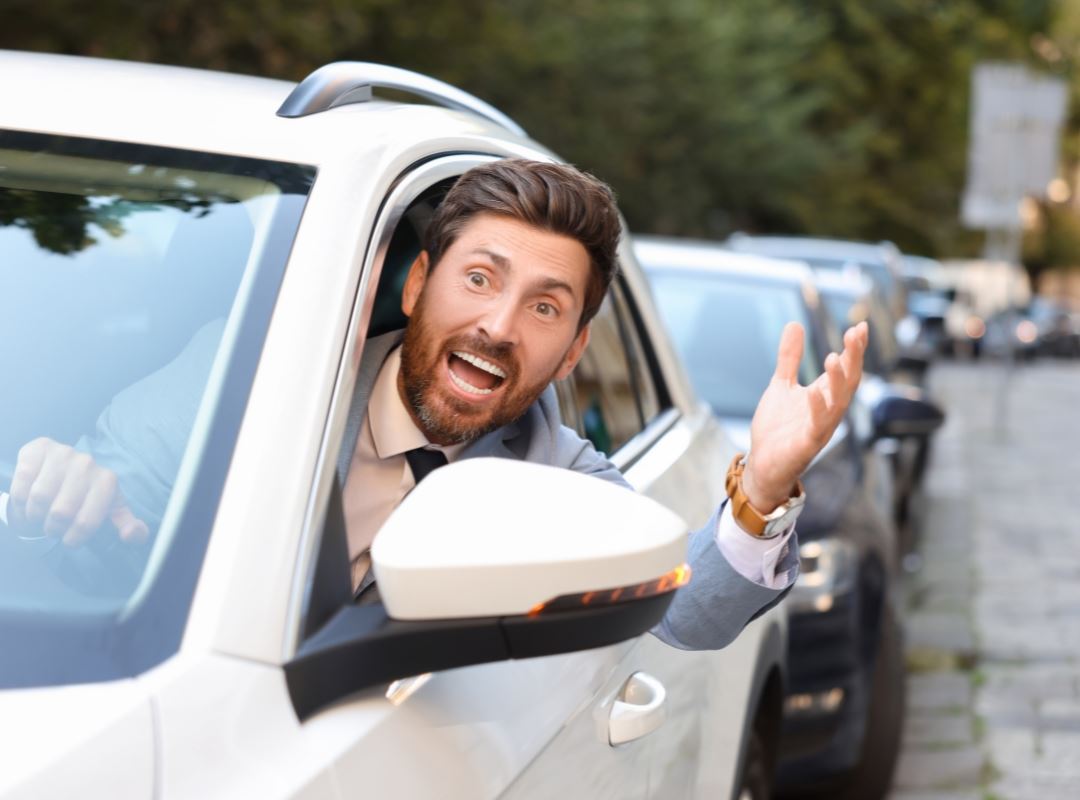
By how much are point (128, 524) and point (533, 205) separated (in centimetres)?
79

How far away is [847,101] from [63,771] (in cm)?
4397

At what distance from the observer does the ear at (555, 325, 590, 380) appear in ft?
8.36

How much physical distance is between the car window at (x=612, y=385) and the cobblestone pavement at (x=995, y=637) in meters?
2.37

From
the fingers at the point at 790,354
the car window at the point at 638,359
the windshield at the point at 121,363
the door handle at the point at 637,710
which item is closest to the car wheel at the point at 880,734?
the car window at the point at 638,359

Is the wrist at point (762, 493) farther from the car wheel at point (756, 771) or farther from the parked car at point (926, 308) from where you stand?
the parked car at point (926, 308)

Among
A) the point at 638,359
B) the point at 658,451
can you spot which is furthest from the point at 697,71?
the point at 658,451

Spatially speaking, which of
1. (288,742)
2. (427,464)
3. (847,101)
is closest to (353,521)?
(427,464)

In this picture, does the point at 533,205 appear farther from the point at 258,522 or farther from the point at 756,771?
the point at 756,771

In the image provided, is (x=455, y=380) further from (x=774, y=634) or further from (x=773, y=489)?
(x=774, y=634)

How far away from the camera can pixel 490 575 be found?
5.45 feet

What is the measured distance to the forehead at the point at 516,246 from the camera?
7.90 ft

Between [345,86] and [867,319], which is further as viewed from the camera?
[867,319]

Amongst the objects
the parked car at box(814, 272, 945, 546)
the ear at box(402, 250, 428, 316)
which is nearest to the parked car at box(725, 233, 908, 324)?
the parked car at box(814, 272, 945, 546)

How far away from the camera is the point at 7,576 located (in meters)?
1.80
